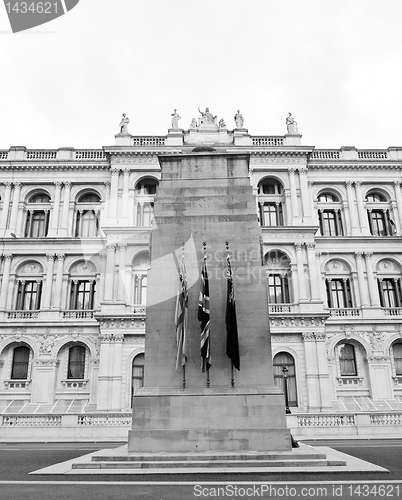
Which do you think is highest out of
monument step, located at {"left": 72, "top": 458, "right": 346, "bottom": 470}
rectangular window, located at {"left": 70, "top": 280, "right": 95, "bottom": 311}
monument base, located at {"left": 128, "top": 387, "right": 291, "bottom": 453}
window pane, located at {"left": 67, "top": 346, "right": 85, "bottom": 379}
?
rectangular window, located at {"left": 70, "top": 280, "right": 95, "bottom": 311}

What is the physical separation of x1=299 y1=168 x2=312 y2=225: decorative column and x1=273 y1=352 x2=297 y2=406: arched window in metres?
10.6

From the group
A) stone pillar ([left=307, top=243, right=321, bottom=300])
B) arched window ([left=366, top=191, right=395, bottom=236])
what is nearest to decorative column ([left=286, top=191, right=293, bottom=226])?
stone pillar ([left=307, top=243, right=321, bottom=300])

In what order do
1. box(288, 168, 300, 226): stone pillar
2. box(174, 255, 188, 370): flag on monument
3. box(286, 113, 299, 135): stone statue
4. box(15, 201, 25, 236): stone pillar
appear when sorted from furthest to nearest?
box(286, 113, 299, 135): stone statue < box(15, 201, 25, 236): stone pillar < box(288, 168, 300, 226): stone pillar < box(174, 255, 188, 370): flag on monument

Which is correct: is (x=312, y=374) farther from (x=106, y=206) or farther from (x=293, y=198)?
(x=106, y=206)

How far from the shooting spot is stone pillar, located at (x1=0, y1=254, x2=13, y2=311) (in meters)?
37.1

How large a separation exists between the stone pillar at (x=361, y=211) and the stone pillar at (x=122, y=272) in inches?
753

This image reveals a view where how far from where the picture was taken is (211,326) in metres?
13.7

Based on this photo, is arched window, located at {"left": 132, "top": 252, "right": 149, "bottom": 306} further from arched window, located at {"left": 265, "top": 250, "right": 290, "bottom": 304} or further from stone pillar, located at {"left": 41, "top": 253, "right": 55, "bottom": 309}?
arched window, located at {"left": 265, "top": 250, "right": 290, "bottom": 304}

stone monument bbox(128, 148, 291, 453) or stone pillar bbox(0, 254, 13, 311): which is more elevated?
stone pillar bbox(0, 254, 13, 311)

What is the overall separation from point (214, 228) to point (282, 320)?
21561 millimetres

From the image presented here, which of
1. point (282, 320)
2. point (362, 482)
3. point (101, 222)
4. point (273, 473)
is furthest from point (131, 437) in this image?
point (101, 222)

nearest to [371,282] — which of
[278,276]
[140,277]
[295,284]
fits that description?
[295,284]

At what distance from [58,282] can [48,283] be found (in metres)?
0.77

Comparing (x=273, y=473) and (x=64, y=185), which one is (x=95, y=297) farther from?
(x=273, y=473)
